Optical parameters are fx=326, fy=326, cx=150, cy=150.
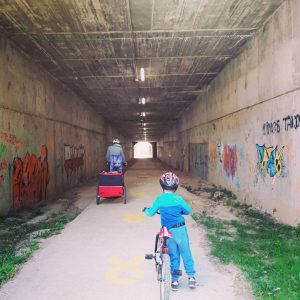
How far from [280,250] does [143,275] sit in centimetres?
283

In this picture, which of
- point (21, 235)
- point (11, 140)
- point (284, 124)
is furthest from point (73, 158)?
point (284, 124)

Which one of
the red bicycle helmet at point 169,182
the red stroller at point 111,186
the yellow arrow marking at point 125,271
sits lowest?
the yellow arrow marking at point 125,271

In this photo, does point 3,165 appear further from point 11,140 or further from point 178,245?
point 178,245

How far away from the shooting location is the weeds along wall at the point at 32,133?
9555 mm

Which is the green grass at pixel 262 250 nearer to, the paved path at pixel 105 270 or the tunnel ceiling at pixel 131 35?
the paved path at pixel 105 270

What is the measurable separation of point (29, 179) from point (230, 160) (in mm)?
7705

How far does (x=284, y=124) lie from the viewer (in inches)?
320

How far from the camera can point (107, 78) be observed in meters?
15.2

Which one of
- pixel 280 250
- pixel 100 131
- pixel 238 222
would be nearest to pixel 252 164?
pixel 238 222

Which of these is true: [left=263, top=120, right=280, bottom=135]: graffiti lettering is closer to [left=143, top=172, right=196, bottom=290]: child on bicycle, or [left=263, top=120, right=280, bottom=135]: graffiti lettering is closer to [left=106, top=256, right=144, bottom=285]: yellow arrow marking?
[left=106, top=256, right=144, bottom=285]: yellow arrow marking

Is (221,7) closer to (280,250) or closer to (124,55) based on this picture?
(124,55)

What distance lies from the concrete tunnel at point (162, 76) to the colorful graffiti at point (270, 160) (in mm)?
29

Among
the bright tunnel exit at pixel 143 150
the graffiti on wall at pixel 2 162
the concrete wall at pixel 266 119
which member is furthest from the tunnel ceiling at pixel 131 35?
the bright tunnel exit at pixel 143 150

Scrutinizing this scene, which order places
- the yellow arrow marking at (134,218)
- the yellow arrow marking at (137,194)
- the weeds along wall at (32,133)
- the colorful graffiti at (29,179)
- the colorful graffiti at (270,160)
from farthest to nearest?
the yellow arrow marking at (137,194), the colorful graffiti at (29,179), the weeds along wall at (32,133), the yellow arrow marking at (134,218), the colorful graffiti at (270,160)
